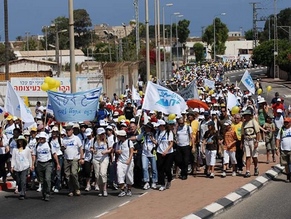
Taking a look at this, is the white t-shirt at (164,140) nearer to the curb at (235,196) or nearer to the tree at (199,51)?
the curb at (235,196)

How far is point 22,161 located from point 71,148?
3.60ft

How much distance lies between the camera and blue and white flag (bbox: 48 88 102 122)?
60.8ft

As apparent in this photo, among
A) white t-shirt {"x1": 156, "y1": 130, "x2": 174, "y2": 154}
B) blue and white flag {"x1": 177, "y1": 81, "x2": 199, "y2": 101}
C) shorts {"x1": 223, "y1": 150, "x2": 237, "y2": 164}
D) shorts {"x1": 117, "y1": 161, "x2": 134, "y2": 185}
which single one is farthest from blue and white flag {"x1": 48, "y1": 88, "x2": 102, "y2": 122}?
blue and white flag {"x1": 177, "y1": 81, "x2": 199, "y2": 101}

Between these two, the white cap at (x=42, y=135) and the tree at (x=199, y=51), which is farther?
the tree at (x=199, y=51)

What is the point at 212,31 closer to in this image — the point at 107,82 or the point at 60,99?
the point at 107,82

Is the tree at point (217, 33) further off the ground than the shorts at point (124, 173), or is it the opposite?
the tree at point (217, 33)

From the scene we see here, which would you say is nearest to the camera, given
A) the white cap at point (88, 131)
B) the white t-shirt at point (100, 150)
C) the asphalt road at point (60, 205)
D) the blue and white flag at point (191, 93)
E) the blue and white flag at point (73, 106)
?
the asphalt road at point (60, 205)

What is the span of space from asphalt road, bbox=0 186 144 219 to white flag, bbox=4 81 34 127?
9.77 ft

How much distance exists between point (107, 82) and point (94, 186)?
2515cm

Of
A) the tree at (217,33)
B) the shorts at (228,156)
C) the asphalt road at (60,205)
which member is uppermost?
the tree at (217,33)

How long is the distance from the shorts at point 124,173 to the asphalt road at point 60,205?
0.36m

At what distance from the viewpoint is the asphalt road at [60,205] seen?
1455cm

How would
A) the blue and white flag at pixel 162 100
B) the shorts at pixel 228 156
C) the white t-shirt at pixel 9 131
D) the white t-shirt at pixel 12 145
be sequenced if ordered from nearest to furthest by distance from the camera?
the white t-shirt at pixel 12 145
the shorts at pixel 228 156
the white t-shirt at pixel 9 131
the blue and white flag at pixel 162 100

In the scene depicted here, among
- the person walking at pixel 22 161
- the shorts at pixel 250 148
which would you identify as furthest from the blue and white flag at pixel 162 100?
the person walking at pixel 22 161
